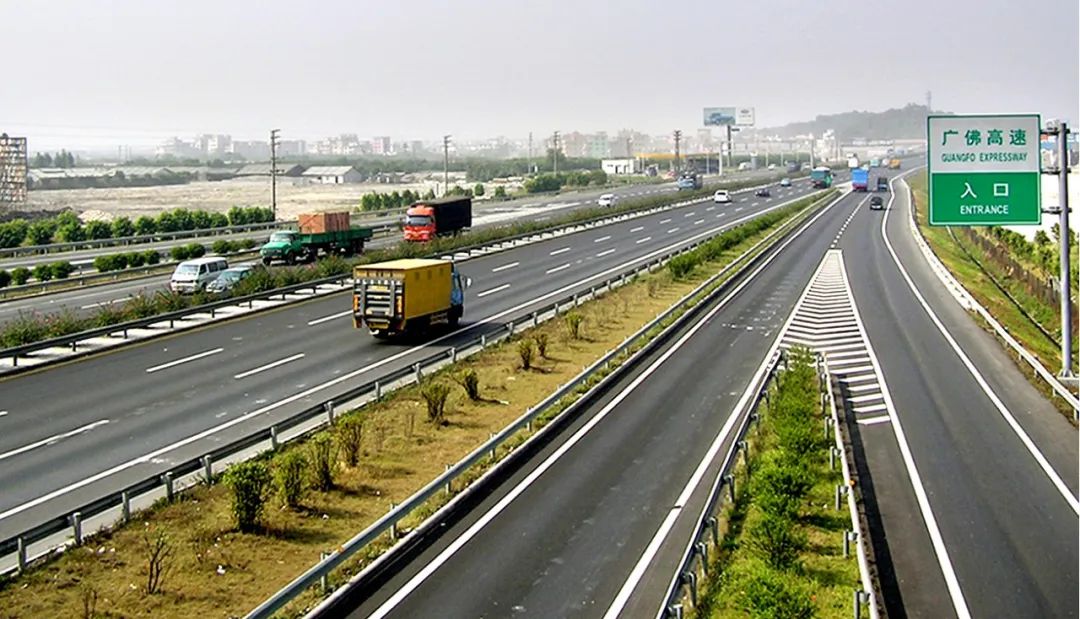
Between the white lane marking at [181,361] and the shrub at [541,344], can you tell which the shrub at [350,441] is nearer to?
the white lane marking at [181,361]

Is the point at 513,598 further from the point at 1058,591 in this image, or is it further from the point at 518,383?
the point at 518,383

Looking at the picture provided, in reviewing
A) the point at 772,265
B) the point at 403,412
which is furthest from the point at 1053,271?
the point at 403,412

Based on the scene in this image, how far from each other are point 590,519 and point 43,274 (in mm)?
40615

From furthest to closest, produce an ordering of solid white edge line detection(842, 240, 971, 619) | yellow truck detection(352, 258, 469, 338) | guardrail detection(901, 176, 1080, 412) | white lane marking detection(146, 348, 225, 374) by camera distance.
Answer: yellow truck detection(352, 258, 469, 338)
white lane marking detection(146, 348, 225, 374)
guardrail detection(901, 176, 1080, 412)
solid white edge line detection(842, 240, 971, 619)

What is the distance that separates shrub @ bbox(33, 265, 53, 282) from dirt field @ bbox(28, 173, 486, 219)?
183 ft

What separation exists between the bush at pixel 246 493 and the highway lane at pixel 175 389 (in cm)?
345

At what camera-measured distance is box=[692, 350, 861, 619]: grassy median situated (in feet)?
43.2

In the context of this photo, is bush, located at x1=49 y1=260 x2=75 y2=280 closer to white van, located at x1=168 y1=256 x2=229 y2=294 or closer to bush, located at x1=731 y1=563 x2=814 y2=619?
white van, located at x1=168 y1=256 x2=229 y2=294

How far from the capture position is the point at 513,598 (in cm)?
1425

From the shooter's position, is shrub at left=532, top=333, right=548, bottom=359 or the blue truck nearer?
→ shrub at left=532, top=333, right=548, bottom=359

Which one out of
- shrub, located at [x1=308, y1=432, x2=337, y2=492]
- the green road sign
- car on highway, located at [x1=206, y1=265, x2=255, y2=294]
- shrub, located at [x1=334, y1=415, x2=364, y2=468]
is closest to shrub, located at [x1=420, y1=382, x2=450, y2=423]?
shrub, located at [x1=334, y1=415, x2=364, y2=468]

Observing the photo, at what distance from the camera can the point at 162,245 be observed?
6925 centimetres

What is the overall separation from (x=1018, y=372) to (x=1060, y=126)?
708cm

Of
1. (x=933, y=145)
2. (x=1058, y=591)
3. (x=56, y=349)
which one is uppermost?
(x=933, y=145)
